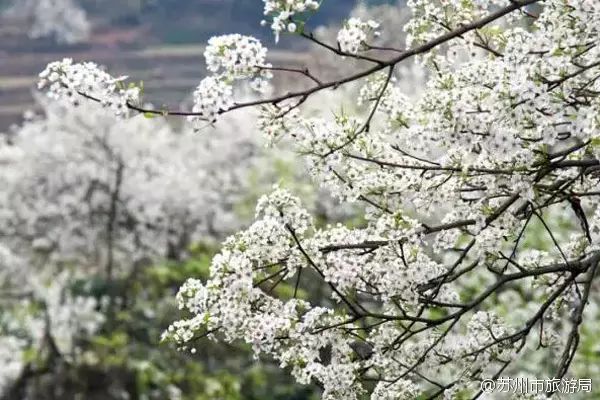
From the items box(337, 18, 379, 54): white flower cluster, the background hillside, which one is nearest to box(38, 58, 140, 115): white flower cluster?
box(337, 18, 379, 54): white flower cluster

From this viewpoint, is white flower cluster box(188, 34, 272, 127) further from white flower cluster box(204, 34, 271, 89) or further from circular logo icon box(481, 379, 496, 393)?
circular logo icon box(481, 379, 496, 393)

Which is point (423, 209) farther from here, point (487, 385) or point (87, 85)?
point (87, 85)

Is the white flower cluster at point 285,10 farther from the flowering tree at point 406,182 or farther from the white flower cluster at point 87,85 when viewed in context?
the white flower cluster at point 87,85

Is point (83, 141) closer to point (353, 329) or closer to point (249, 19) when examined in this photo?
point (249, 19)

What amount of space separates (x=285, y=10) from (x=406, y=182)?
0.68 metres

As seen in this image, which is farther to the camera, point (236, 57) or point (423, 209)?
point (423, 209)

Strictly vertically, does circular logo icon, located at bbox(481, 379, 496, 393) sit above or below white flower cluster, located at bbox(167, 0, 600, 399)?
below

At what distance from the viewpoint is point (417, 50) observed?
1863 mm

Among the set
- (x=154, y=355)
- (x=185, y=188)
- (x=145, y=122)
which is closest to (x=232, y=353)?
(x=154, y=355)

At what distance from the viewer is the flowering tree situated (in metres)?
1.87

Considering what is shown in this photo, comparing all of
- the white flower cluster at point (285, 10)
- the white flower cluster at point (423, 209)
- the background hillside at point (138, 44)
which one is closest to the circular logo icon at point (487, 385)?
the white flower cluster at point (423, 209)

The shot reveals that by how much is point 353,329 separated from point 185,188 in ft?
29.4

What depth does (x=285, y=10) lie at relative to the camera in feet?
5.98

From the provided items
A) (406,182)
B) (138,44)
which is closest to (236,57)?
(406,182)
